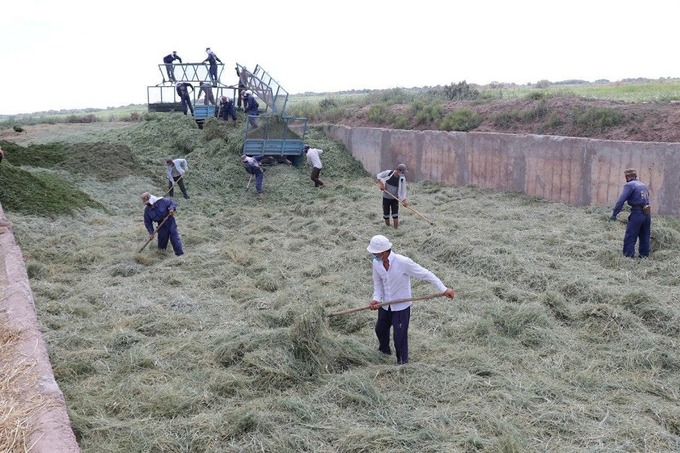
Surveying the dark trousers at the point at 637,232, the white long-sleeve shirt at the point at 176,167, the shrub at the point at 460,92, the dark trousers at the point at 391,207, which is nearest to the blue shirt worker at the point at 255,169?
the white long-sleeve shirt at the point at 176,167

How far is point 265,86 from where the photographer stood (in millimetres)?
21453

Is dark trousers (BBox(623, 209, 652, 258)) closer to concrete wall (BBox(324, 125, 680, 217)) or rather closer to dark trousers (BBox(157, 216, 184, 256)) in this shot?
concrete wall (BBox(324, 125, 680, 217))

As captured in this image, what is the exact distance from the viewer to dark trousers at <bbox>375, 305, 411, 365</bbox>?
691cm

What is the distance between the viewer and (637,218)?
10422 millimetres

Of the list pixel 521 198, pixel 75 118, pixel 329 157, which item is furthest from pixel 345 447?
pixel 75 118

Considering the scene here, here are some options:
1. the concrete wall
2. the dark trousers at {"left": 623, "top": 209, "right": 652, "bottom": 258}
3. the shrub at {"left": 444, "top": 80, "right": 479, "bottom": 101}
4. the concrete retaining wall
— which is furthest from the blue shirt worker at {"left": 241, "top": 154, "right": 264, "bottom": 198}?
the dark trousers at {"left": 623, "top": 209, "right": 652, "bottom": 258}

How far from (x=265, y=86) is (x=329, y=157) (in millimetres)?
3110

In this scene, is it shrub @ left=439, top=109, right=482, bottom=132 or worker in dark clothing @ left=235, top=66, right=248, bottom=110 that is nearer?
shrub @ left=439, top=109, right=482, bottom=132

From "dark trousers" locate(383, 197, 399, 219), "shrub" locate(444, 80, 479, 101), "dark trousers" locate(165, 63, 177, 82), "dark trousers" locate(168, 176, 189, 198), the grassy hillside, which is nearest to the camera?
the grassy hillside

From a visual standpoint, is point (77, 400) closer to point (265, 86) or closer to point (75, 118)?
point (265, 86)

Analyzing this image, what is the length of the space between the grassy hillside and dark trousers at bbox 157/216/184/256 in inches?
11.6

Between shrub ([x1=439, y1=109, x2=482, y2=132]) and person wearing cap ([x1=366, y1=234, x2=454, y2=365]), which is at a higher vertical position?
shrub ([x1=439, y1=109, x2=482, y2=132])

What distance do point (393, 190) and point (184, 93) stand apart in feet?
41.1

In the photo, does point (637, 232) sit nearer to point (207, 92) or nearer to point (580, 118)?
point (580, 118)
